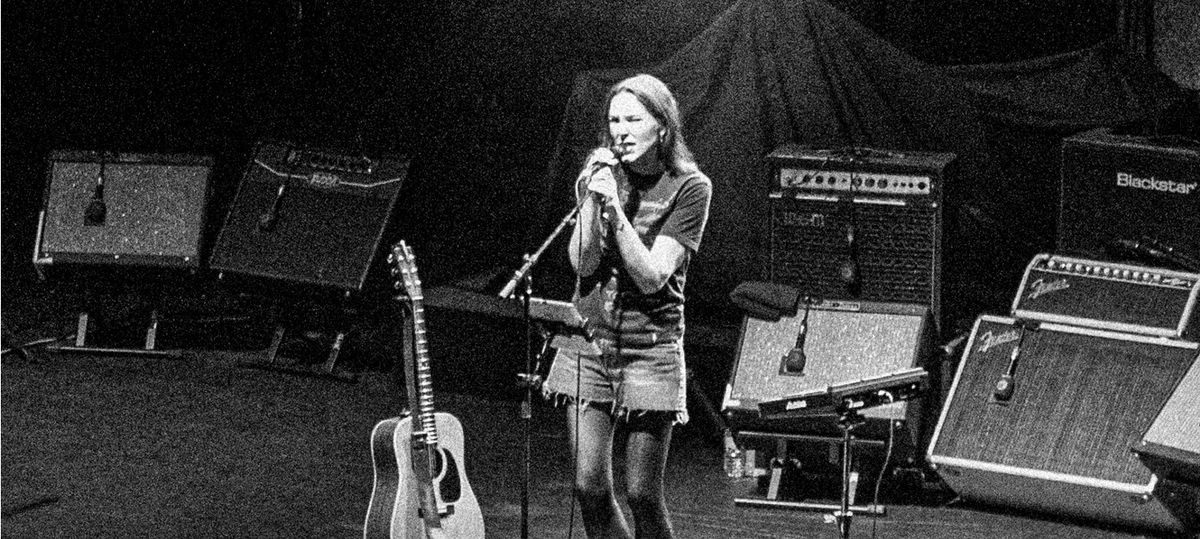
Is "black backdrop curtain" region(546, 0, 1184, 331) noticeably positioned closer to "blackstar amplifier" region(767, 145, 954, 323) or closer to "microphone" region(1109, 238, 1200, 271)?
"blackstar amplifier" region(767, 145, 954, 323)

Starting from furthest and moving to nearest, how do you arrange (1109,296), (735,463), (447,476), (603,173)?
(735,463) < (1109,296) < (447,476) < (603,173)

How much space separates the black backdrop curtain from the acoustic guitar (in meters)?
2.45

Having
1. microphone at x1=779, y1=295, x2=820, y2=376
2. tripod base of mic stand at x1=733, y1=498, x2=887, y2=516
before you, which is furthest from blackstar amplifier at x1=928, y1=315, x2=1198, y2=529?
microphone at x1=779, y1=295, x2=820, y2=376

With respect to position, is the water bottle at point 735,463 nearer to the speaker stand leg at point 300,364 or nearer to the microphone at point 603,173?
the speaker stand leg at point 300,364

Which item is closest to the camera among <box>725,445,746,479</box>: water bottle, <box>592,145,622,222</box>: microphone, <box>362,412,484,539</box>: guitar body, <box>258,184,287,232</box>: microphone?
<box>592,145,622,222</box>: microphone

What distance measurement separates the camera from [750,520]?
7121 mm

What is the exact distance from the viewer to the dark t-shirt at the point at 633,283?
5.36m

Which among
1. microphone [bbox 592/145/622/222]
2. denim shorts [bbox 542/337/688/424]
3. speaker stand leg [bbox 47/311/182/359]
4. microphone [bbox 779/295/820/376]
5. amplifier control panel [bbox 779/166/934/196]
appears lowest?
speaker stand leg [bbox 47/311/182/359]

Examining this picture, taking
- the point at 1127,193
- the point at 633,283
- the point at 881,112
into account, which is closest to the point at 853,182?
the point at 881,112

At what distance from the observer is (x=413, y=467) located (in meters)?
6.09

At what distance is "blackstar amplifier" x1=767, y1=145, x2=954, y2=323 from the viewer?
733 cm

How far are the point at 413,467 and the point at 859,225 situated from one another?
2.23 metres

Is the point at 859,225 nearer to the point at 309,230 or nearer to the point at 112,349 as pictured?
the point at 309,230

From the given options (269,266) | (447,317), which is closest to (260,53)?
(269,266)
